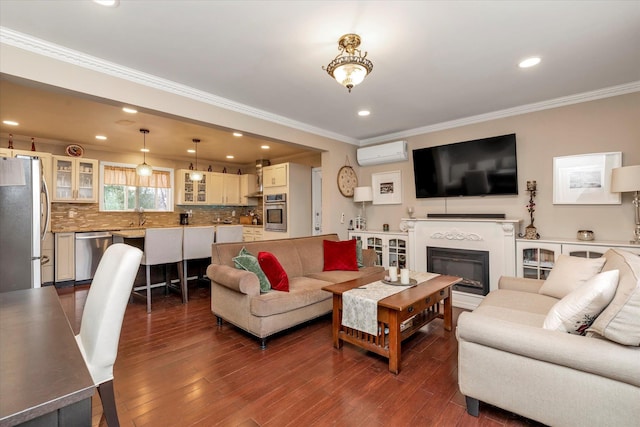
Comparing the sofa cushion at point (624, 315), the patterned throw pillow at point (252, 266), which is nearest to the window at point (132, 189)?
the patterned throw pillow at point (252, 266)

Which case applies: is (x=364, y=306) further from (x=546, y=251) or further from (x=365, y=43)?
(x=546, y=251)

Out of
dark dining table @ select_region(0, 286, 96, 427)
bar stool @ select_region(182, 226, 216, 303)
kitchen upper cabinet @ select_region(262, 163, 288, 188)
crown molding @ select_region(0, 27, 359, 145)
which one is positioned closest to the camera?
dark dining table @ select_region(0, 286, 96, 427)

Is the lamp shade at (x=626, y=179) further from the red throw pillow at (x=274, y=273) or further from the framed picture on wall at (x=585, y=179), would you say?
the red throw pillow at (x=274, y=273)

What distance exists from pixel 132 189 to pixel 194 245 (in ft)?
9.62

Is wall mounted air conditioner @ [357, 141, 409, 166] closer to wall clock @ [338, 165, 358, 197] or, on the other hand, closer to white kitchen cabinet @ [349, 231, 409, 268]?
wall clock @ [338, 165, 358, 197]

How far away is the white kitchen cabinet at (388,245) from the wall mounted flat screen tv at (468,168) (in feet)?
2.45

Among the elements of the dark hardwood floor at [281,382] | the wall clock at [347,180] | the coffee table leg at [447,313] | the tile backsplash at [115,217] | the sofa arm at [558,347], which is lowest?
the dark hardwood floor at [281,382]

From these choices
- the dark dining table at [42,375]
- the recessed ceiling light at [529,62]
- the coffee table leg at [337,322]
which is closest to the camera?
the dark dining table at [42,375]

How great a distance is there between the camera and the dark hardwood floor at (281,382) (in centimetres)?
181

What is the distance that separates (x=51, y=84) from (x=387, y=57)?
2765 mm

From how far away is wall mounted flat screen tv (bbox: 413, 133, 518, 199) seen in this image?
388cm

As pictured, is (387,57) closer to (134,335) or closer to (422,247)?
(422,247)

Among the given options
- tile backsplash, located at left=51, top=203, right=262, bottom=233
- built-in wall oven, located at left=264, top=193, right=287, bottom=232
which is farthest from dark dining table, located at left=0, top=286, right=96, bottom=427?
tile backsplash, located at left=51, top=203, right=262, bottom=233

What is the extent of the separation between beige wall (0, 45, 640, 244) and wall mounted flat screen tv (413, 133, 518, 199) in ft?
0.48
